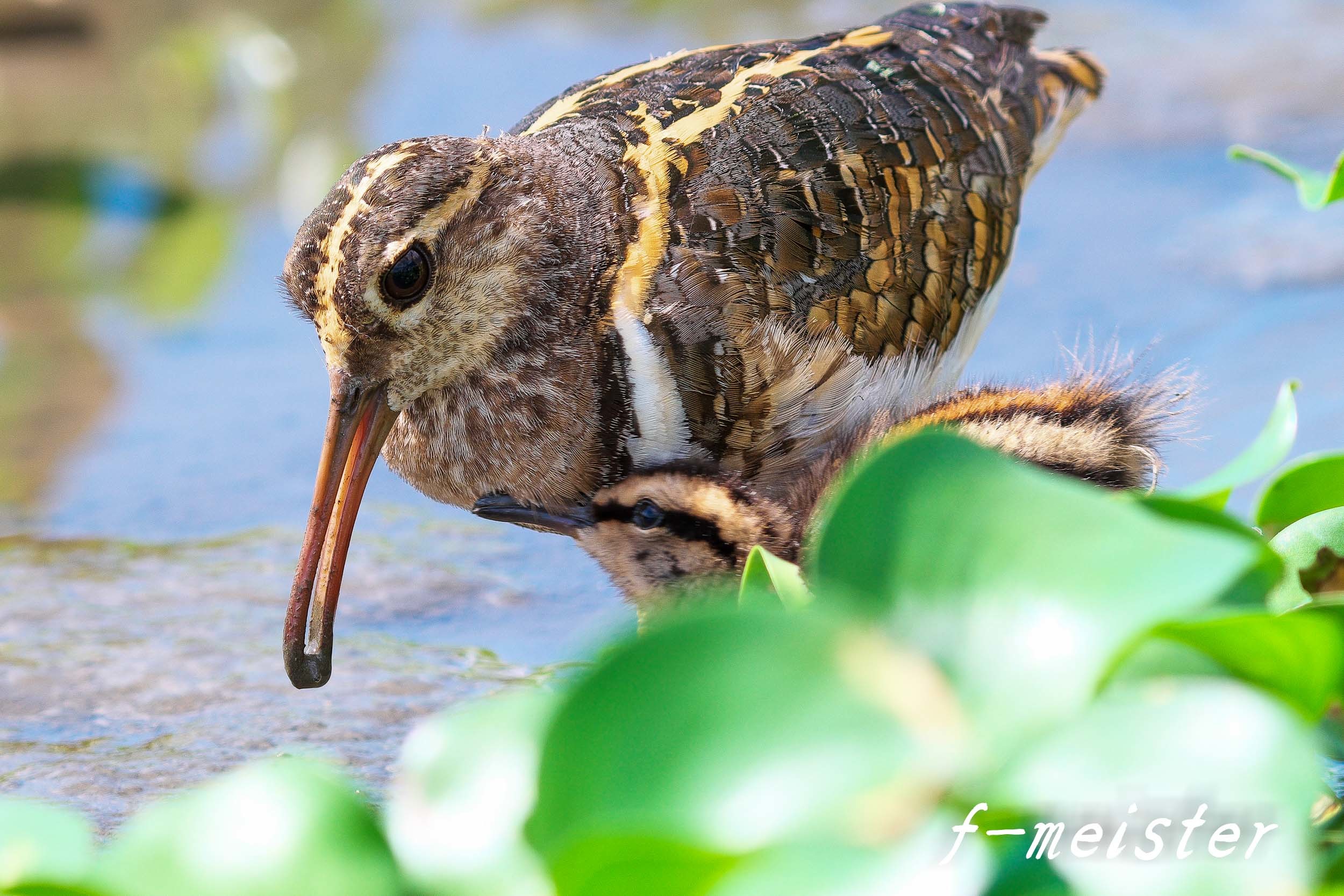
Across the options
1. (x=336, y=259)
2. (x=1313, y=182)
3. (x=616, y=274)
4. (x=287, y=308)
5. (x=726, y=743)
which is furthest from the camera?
(x=287, y=308)

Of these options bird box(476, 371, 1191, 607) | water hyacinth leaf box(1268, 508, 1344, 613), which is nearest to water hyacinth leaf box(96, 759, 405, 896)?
water hyacinth leaf box(1268, 508, 1344, 613)

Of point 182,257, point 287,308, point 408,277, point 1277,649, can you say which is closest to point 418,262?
point 408,277

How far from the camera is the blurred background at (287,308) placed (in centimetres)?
340

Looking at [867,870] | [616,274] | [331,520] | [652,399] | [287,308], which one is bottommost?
[287,308]

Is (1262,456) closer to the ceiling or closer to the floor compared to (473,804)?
closer to the ceiling

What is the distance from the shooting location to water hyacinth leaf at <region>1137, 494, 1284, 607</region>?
1.32 m

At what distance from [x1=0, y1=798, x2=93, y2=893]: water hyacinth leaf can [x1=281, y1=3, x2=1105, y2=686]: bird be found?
68.0 inches

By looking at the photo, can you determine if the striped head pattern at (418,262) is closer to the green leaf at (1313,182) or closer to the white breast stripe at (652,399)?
the white breast stripe at (652,399)

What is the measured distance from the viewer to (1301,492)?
5.96 feet

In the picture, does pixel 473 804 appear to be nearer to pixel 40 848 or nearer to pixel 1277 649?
pixel 40 848

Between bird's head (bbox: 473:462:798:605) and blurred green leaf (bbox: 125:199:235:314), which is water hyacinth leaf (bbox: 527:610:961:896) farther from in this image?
blurred green leaf (bbox: 125:199:235:314)

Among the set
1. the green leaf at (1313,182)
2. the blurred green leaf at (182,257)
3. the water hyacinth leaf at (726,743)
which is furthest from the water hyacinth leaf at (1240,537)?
the blurred green leaf at (182,257)

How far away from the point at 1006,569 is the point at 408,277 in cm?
203

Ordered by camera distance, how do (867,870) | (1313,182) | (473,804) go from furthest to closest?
(1313,182)
(473,804)
(867,870)
